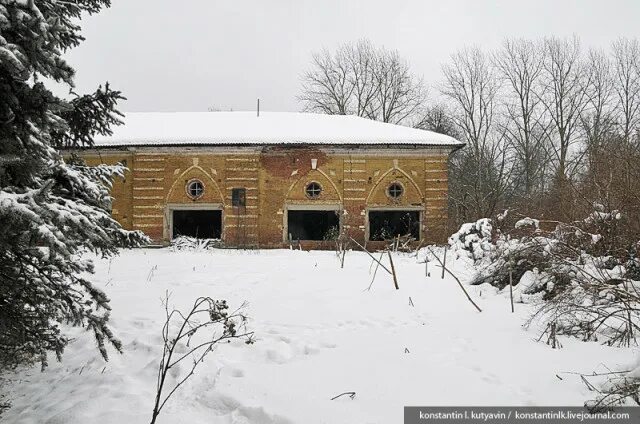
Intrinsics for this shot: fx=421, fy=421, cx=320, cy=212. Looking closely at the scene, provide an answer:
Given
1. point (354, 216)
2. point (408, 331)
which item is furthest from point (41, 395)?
point (354, 216)

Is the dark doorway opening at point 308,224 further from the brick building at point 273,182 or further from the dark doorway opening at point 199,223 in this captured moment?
the dark doorway opening at point 199,223

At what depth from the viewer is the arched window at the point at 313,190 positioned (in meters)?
18.5

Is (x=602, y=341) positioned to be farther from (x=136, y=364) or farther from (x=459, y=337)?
(x=136, y=364)

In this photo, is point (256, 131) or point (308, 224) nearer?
point (256, 131)

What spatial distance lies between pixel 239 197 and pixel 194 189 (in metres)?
2.03

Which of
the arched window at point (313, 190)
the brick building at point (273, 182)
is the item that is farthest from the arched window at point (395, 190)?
the arched window at point (313, 190)

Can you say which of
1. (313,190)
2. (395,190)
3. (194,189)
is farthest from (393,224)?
(194,189)

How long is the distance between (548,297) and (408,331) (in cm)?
233

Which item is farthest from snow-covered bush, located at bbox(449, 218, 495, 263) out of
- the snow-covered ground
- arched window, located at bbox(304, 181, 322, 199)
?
arched window, located at bbox(304, 181, 322, 199)

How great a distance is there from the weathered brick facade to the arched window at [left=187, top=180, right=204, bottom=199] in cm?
18

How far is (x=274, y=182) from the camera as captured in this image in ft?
60.6

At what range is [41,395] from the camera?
3.87 metres

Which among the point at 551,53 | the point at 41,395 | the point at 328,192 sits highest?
the point at 551,53

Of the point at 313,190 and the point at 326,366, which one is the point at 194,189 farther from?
the point at 326,366
